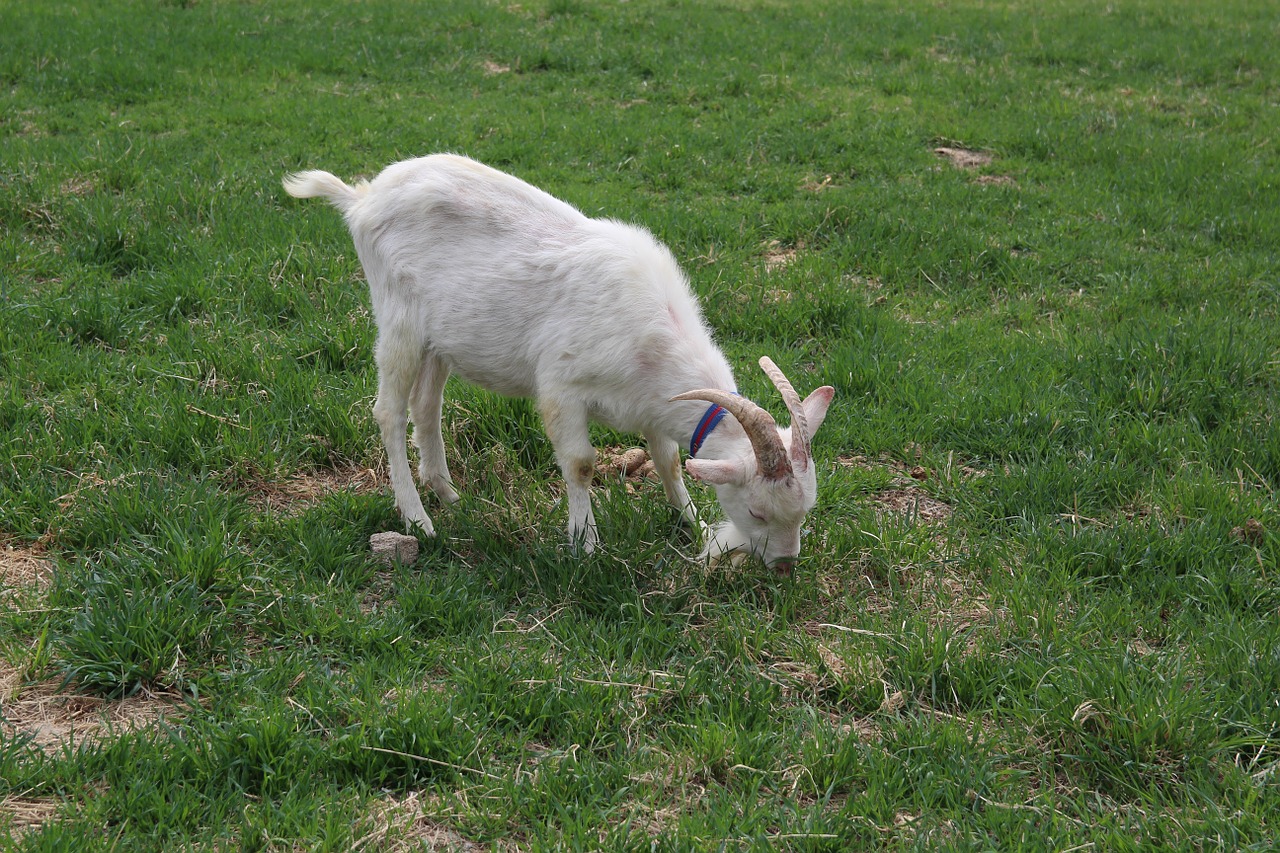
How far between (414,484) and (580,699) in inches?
66.7

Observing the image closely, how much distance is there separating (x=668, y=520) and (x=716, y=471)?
82cm

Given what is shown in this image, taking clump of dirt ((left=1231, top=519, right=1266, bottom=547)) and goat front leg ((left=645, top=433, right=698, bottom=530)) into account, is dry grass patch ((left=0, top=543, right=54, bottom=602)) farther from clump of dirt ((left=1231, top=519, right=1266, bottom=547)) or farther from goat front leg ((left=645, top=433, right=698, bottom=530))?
clump of dirt ((left=1231, top=519, right=1266, bottom=547))

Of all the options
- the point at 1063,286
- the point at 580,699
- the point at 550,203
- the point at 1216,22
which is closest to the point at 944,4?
the point at 1216,22

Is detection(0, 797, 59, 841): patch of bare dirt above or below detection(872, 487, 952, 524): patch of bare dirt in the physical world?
above

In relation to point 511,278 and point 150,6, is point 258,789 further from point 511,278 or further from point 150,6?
point 150,6

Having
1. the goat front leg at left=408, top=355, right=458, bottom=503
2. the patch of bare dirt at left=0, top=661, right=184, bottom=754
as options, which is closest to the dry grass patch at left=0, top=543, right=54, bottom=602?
the patch of bare dirt at left=0, top=661, right=184, bottom=754

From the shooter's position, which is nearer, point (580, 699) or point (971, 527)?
point (580, 699)

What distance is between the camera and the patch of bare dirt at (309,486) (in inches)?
180

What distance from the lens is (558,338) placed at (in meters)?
4.30

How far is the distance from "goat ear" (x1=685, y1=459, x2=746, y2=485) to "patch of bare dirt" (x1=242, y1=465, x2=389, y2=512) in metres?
1.75

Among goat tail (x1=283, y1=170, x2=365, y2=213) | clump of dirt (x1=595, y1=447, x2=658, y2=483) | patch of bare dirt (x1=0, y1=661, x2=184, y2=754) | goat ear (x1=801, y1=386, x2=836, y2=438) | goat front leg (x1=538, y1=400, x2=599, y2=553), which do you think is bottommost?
clump of dirt (x1=595, y1=447, x2=658, y2=483)

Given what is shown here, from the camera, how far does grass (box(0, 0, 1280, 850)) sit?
10.1ft

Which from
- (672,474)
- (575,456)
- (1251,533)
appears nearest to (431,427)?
(575,456)

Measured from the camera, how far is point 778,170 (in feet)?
28.1
